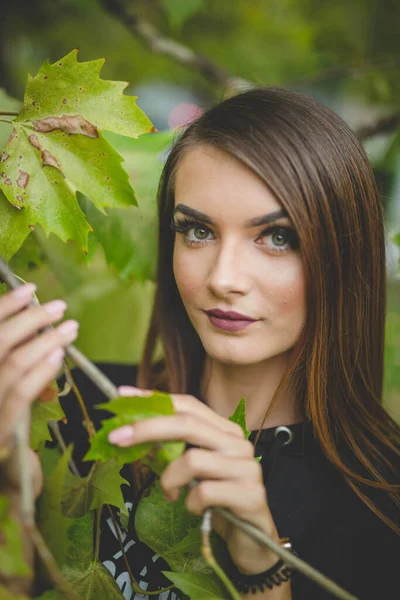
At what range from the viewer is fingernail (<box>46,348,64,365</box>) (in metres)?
0.61

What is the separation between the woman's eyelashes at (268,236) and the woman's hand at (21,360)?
409 millimetres

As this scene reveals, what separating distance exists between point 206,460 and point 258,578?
0.27 metres

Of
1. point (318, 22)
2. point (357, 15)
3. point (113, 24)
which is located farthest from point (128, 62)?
point (357, 15)

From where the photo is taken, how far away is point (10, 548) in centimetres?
51

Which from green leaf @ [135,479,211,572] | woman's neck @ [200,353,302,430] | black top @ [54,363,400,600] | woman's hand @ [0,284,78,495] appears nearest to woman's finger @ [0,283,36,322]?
woman's hand @ [0,284,78,495]

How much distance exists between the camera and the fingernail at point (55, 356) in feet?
2.02

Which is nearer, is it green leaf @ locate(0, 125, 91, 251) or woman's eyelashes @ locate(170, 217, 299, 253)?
green leaf @ locate(0, 125, 91, 251)

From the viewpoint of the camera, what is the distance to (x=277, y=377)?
1.13 metres

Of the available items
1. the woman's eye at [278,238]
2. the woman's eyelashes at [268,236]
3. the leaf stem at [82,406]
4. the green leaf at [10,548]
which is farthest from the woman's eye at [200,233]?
the green leaf at [10,548]

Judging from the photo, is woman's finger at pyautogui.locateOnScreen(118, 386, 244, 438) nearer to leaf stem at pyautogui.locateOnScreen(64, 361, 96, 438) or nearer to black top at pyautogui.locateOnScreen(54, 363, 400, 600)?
leaf stem at pyautogui.locateOnScreen(64, 361, 96, 438)

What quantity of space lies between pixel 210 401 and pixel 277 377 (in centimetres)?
18

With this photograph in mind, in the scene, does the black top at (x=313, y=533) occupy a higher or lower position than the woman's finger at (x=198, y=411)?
lower

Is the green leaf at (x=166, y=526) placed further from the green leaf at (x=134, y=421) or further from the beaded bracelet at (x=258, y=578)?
the green leaf at (x=134, y=421)

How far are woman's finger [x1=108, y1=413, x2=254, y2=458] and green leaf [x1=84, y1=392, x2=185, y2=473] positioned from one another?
0.01m
